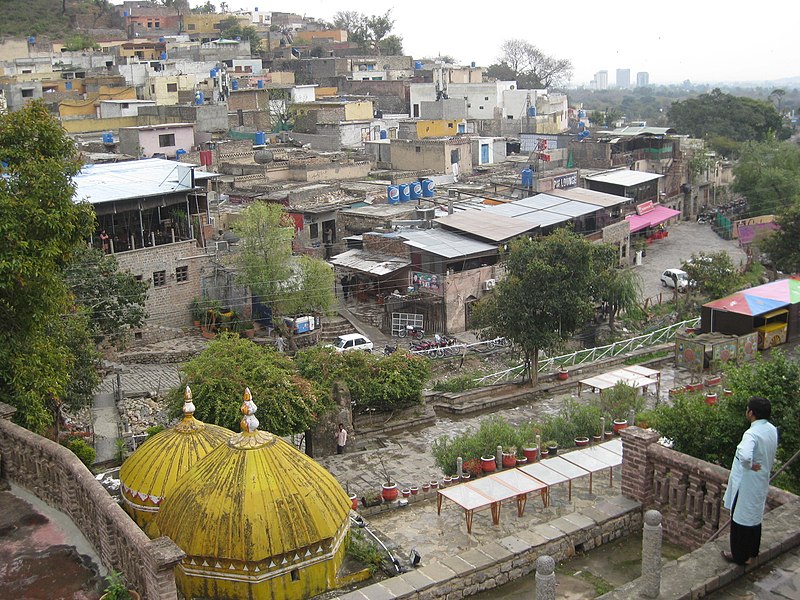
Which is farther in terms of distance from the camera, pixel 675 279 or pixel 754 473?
pixel 675 279

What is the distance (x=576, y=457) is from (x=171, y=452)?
17.5 ft

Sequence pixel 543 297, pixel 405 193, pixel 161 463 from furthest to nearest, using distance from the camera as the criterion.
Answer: pixel 405 193 → pixel 543 297 → pixel 161 463

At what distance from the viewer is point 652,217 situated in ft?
148

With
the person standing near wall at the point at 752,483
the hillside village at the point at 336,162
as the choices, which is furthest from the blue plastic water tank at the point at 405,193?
the person standing near wall at the point at 752,483

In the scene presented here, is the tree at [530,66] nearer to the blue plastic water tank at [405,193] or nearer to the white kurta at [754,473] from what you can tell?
the blue plastic water tank at [405,193]

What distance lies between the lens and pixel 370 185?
4275 cm

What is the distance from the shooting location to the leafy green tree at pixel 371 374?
1981cm

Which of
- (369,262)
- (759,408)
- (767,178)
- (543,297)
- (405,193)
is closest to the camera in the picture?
(759,408)

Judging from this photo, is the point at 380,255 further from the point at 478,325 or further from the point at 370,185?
the point at 370,185

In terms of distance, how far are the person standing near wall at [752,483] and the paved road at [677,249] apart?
29969 mm

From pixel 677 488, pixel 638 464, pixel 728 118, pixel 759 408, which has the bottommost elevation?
pixel 677 488

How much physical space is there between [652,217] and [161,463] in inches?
1498

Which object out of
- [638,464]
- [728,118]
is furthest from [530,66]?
[638,464]

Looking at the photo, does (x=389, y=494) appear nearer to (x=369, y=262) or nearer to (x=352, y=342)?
(x=352, y=342)
